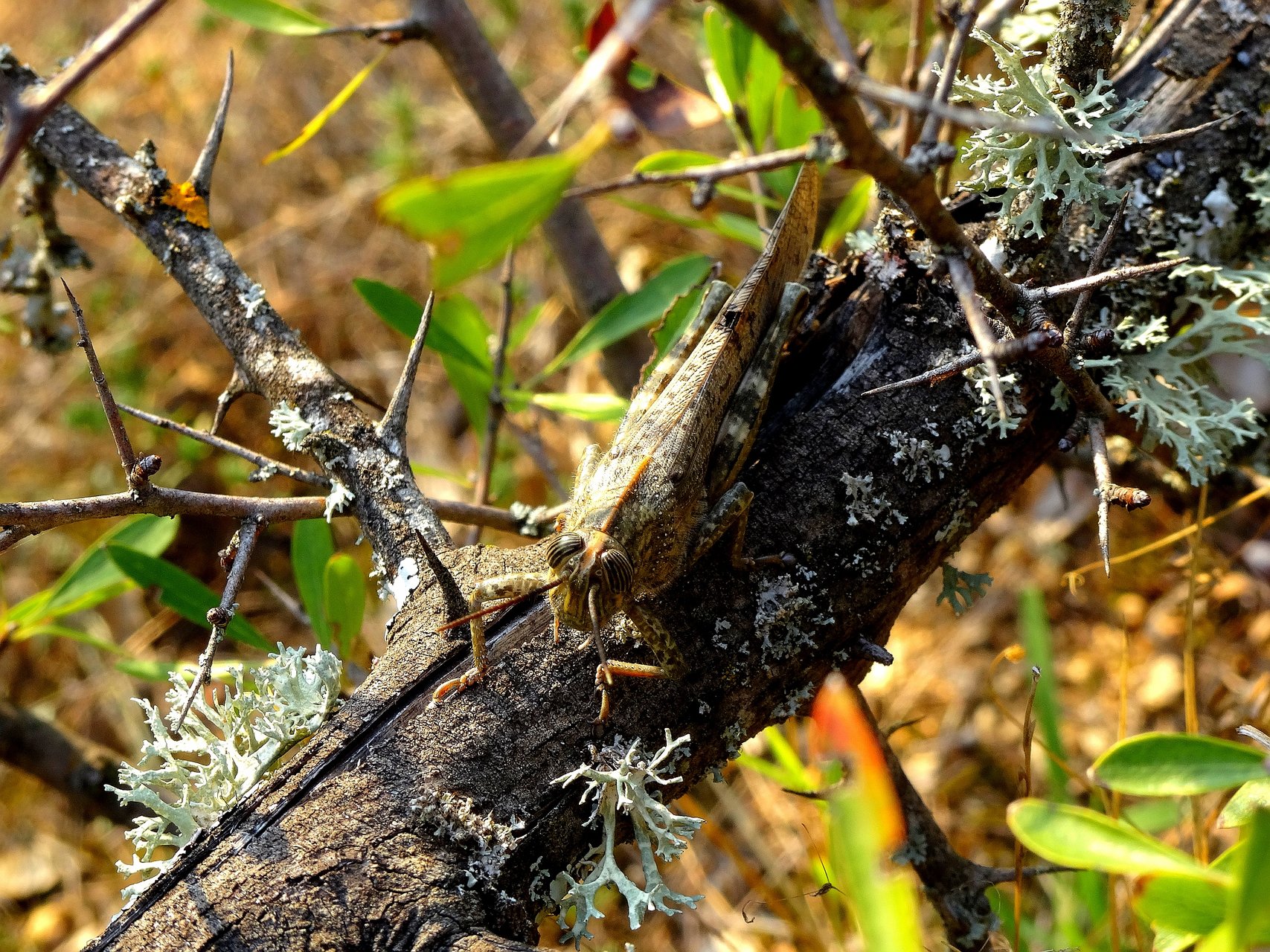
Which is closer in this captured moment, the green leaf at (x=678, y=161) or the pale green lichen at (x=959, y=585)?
the pale green lichen at (x=959, y=585)

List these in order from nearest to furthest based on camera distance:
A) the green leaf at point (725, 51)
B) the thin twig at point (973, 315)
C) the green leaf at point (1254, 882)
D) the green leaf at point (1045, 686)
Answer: the green leaf at point (1254, 882)
the thin twig at point (973, 315)
the green leaf at point (725, 51)
the green leaf at point (1045, 686)

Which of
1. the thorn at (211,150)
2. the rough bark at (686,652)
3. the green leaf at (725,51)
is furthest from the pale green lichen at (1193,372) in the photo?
the thorn at (211,150)

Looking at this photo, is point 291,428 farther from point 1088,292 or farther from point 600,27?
point 1088,292

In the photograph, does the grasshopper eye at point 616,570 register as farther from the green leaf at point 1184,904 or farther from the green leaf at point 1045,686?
the green leaf at point 1045,686

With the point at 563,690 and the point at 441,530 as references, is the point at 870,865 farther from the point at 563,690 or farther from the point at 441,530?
the point at 441,530

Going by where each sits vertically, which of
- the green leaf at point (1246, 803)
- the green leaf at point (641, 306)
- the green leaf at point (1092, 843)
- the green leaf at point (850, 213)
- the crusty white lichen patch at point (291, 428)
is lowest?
the green leaf at point (1092, 843)
